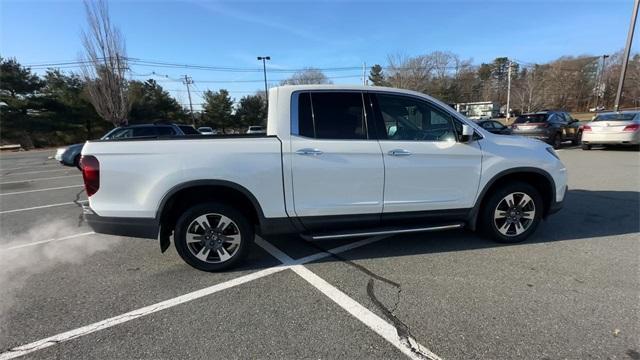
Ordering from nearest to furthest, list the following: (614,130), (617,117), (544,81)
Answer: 1. (614,130)
2. (617,117)
3. (544,81)

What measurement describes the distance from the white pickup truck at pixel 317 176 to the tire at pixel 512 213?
1 cm

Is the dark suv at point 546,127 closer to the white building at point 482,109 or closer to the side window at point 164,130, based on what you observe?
the side window at point 164,130

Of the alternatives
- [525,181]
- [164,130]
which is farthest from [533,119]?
[164,130]

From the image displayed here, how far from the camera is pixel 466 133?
3789 millimetres

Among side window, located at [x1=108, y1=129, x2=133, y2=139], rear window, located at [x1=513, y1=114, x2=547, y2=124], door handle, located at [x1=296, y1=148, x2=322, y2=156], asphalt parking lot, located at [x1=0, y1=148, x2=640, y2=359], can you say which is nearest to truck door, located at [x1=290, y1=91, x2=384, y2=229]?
door handle, located at [x1=296, y1=148, x2=322, y2=156]

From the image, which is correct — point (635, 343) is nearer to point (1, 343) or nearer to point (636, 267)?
point (636, 267)

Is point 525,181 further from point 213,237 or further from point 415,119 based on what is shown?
point 213,237

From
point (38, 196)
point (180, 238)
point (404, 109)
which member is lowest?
point (38, 196)

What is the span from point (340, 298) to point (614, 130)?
14.7 m

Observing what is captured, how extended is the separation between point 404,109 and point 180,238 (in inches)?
112

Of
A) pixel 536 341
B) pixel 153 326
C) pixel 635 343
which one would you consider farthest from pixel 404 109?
pixel 153 326

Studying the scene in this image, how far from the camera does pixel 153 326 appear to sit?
2711 mm

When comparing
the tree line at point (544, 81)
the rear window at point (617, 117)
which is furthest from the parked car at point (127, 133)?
the tree line at point (544, 81)

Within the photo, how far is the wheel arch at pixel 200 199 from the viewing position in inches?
133
